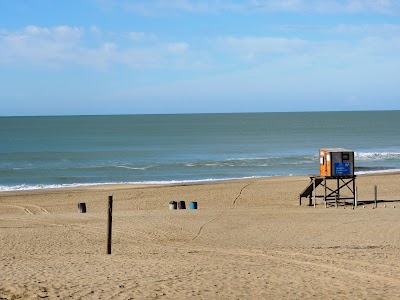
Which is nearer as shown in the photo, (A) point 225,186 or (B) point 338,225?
(B) point 338,225

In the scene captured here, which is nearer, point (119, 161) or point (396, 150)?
point (119, 161)

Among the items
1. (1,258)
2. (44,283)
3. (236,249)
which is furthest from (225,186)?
(44,283)

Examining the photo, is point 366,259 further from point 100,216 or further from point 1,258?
point 100,216

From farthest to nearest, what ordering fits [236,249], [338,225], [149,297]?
[338,225]
[236,249]
[149,297]

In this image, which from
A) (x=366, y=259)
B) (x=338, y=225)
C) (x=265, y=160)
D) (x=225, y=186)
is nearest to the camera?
(x=366, y=259)

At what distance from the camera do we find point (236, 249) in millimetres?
16969

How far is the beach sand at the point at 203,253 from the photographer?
37.8ft

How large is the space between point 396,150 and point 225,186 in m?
39.2

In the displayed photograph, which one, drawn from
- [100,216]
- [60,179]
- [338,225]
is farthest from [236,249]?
[60,179]

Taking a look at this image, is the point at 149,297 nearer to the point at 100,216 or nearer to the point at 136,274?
the point at 136,274

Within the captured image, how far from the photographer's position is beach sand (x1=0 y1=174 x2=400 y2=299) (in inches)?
454

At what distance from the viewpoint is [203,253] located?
16.2 meters

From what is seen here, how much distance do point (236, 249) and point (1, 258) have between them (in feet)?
20.5

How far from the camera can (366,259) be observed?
14.9 metres
